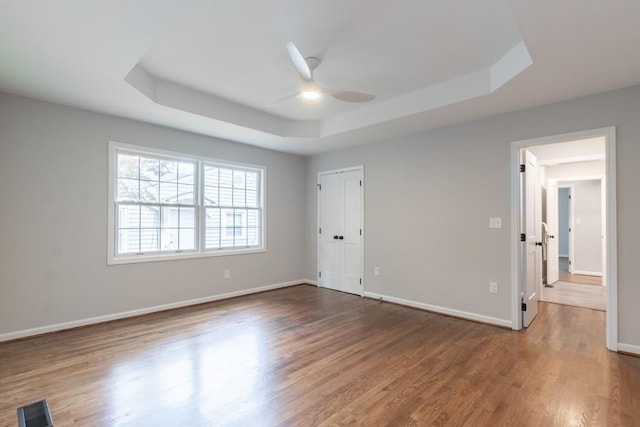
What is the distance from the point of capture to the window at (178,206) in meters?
3.97

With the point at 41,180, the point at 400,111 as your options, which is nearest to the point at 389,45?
the point at 400,111

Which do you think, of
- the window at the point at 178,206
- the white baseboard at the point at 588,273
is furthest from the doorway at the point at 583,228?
the window at the point at 178,206

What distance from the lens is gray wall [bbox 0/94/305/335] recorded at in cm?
321

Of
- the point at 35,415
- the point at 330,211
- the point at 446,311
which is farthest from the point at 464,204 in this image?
the point at 35,415

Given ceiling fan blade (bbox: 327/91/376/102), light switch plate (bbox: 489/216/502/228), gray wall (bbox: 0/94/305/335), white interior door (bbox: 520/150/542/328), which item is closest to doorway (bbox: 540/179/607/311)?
white interior door (bbox: 520/150/542/328)

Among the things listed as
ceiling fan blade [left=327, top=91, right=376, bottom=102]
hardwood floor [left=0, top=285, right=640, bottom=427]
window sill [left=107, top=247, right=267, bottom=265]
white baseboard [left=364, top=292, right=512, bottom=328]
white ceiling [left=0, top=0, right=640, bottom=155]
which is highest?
white ceiling [left=0, top=0, right=640, bottom=155]

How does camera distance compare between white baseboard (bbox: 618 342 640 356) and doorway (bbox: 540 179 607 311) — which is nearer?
white baseboard (bbox: 618 342 640 356)

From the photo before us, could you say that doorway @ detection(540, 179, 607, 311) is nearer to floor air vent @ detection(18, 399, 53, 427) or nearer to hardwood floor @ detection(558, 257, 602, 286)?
hardwood floor @ detection(558, 257, 602, 286)

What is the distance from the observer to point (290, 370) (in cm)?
260

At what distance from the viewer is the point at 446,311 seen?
4148 mm

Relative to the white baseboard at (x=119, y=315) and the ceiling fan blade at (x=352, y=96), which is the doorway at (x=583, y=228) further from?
the white baseboard at (x=119, y=315)

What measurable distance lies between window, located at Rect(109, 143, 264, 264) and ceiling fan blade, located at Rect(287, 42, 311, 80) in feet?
8.95

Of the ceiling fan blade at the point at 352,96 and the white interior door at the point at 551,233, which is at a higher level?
the ceiling fan blade at the point at 352,96

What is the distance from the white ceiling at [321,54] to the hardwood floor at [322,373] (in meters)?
2.48
